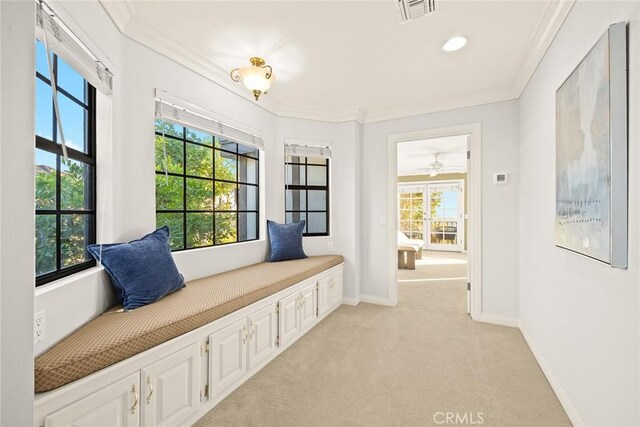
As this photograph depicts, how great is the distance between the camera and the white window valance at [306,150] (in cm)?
357

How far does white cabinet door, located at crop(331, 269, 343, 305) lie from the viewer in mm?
3445

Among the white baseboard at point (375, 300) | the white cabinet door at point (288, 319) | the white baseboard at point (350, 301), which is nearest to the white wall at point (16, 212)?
the white cabinet door at point (288, 319)

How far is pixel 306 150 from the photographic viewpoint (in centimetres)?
363

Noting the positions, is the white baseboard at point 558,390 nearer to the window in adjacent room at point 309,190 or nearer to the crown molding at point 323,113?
the window in adjacent room at point 309,190

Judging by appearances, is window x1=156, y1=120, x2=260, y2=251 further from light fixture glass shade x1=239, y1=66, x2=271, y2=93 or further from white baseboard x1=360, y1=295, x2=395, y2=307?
white baseboard x1=360, y1=295, x2=395, y2=307

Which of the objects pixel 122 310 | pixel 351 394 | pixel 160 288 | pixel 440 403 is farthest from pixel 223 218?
pixel 440 403

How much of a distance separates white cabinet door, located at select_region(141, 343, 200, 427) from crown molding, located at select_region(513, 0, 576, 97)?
297 cm

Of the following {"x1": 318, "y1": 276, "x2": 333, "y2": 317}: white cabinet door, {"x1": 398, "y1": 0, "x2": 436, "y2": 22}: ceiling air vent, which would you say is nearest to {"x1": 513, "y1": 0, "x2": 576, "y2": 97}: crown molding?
{"x1": 398, "y1": 0, "x2": 436, "y2": 22}: ceiling air vent

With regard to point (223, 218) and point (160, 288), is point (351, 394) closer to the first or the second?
point (160, 288)

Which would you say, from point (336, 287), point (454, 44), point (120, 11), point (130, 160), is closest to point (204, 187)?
point (130, 160)

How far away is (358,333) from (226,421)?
59.2 inches

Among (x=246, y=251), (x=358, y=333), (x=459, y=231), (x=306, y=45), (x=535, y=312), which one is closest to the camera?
(x=306, y=45)

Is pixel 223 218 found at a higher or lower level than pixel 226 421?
higher

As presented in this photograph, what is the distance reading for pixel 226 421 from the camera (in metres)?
1.66
